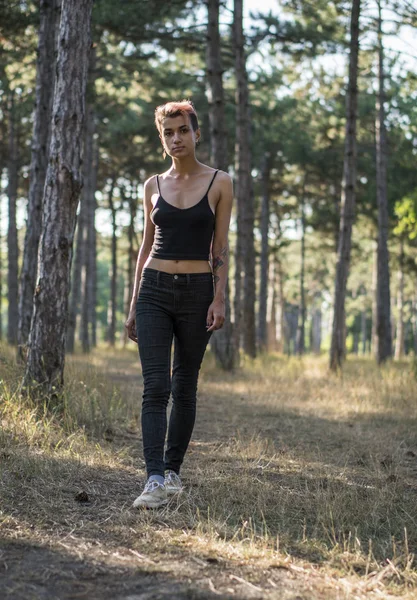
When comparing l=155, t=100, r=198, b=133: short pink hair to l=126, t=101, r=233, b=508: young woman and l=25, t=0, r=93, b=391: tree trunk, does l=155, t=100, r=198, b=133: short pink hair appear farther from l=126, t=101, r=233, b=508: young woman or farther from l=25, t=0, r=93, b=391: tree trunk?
l=25, t=0, r=93, b=391: tree trunk

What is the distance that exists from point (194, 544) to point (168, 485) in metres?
0.99

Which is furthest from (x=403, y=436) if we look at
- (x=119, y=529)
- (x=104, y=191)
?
(x=104, y=191)

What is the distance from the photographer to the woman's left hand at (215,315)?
4.21 m

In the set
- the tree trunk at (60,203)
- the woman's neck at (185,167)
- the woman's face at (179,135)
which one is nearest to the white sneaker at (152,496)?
the woman's neck at (185,167)

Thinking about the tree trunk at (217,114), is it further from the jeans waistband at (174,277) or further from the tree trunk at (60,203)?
the jeans waistband at (174,277)

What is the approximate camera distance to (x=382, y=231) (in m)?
19.2

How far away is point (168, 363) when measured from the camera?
4.25 m

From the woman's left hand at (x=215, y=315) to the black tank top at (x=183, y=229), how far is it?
11.2 inches

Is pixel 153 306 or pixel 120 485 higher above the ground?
pixel 153 306

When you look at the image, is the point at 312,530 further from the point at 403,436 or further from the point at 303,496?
the point at 403,436

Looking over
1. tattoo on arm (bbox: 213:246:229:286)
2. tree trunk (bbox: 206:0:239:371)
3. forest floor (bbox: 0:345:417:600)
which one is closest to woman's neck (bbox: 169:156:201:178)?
tattoo on arm (bbox: 213:246:229:286)

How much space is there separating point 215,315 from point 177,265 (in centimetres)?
37

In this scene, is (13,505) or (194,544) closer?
(194,544)

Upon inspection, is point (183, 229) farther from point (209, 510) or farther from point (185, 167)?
point (209, 510)
